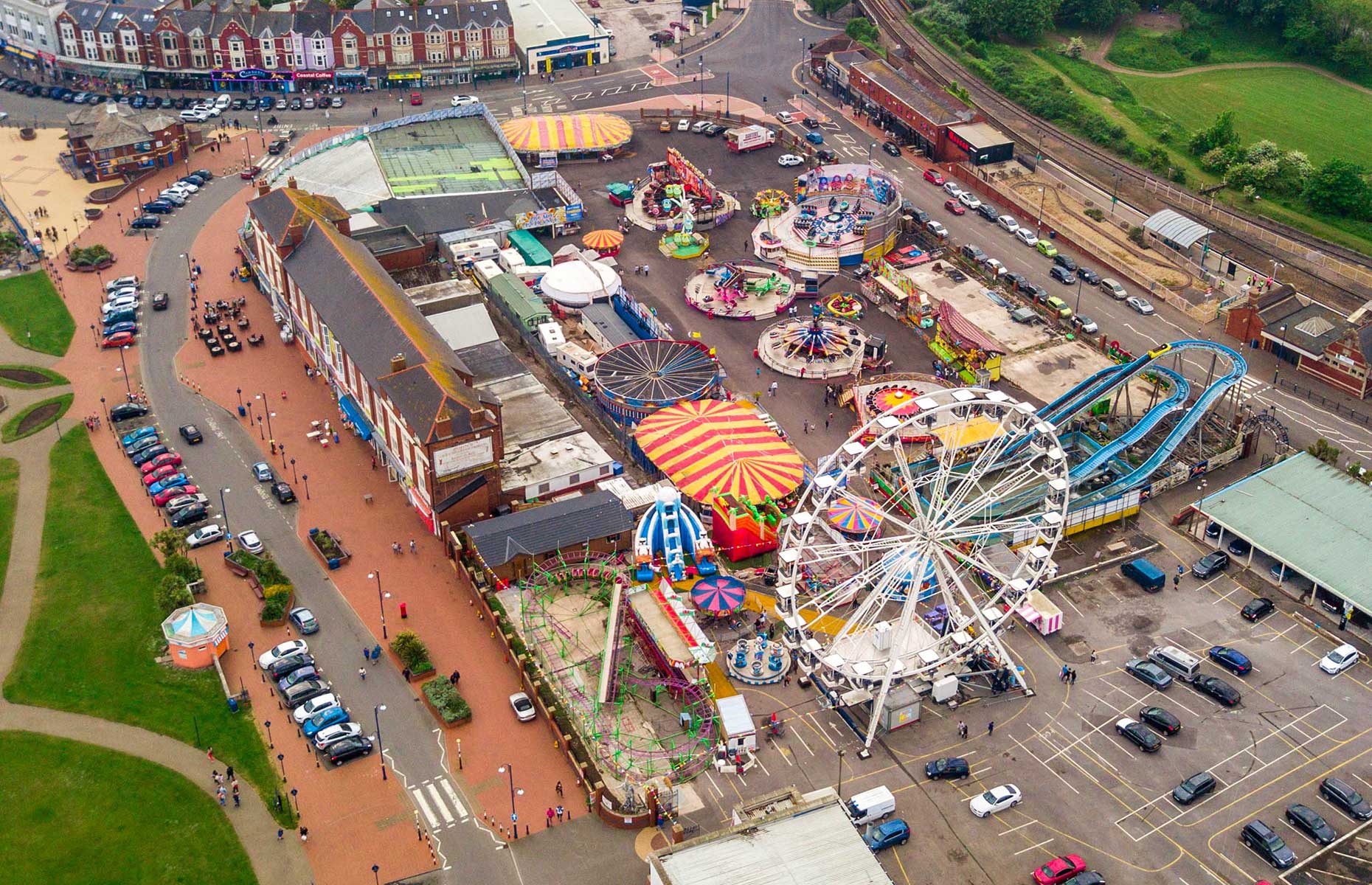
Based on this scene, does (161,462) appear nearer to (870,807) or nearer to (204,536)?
(204,536)

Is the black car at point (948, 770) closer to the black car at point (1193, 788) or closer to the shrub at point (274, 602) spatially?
the black car at point (1193, 788)

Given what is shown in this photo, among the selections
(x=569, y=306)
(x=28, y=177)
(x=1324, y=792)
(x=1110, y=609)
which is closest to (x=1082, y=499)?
(x=1110, y=609)

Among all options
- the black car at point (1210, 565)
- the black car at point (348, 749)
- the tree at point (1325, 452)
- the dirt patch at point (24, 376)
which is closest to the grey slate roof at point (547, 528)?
the black car at point (348, 749)

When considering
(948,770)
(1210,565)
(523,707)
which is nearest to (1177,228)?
(1210,565)

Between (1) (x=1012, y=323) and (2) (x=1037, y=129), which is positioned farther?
(2) (x=1037, y=129)

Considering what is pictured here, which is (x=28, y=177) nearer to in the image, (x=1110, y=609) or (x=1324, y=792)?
(x=1110, y=609)

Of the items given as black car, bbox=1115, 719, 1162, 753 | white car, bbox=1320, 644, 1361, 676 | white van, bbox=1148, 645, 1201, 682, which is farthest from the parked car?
white car, bbox=1320, 644, 1361, 676

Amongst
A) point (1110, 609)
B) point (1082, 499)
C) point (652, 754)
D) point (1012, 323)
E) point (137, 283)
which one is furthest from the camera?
point (137, 283)
